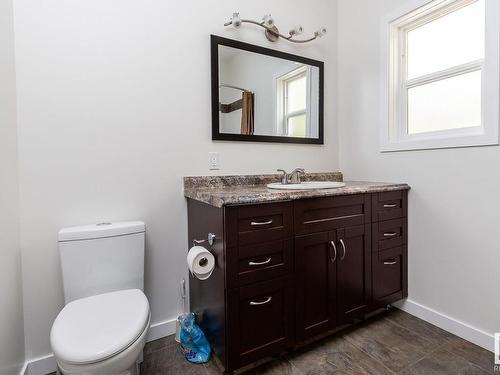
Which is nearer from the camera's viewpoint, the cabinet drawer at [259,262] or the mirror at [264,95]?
the cabinet drawer at [259,262]

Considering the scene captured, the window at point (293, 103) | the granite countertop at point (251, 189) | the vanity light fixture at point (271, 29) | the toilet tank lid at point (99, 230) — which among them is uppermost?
the vanity light fixture at point (271, 29)

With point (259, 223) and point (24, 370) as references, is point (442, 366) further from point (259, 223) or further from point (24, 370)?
point (24, 370)

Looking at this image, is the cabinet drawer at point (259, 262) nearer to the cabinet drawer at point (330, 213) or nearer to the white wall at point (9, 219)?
the cabinet drawer at point (330, 213)

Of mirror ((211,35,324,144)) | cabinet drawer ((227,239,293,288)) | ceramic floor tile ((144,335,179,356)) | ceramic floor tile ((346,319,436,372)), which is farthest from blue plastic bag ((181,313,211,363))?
mirror ((211,35,324,144))

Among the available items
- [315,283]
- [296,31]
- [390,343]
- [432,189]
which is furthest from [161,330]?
[296,31]

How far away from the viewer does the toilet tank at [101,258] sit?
4.21ft

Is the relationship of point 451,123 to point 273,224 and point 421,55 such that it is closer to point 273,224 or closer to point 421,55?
point 421,55

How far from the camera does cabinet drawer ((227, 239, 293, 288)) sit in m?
1.19

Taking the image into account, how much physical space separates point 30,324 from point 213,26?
6.64 ft

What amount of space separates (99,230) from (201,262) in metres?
0.55

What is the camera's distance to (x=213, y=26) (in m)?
1.73

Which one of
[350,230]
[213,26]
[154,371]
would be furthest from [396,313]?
[213,26]

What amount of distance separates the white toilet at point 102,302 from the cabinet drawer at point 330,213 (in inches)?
33.8

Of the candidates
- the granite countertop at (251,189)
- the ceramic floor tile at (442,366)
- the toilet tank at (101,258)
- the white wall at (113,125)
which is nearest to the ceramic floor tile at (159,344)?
the white wall at (113,125)
